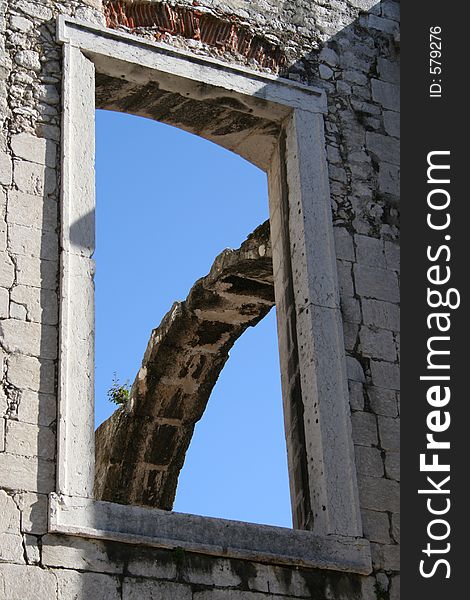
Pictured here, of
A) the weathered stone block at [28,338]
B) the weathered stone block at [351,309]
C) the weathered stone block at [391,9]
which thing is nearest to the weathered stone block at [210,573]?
the weathered stone block at [28,338]

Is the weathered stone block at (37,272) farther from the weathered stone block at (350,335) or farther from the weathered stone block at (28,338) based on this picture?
the weathered stone block at (350,335)

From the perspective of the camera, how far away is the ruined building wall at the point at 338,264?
21.4ft

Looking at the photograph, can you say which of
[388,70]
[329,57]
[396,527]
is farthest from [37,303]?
[388,70]

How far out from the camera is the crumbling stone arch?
10.9 meters

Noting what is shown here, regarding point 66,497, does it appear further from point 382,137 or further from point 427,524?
point 382,137

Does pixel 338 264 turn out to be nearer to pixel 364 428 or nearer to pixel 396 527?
pixel 364 428

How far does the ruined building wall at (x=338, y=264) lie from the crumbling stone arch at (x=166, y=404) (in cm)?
249

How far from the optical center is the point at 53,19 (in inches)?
312

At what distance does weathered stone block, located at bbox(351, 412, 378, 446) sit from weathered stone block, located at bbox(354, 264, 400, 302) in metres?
0.81

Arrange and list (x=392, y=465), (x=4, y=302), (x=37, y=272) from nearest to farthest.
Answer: (x=4, y=302) < (x=37, y=272) < (x=392, y=465)

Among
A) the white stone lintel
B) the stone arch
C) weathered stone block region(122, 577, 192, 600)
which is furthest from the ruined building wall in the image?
the stone arch

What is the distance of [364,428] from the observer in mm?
7625

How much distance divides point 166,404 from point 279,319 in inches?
126

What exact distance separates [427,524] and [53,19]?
12.0ft
